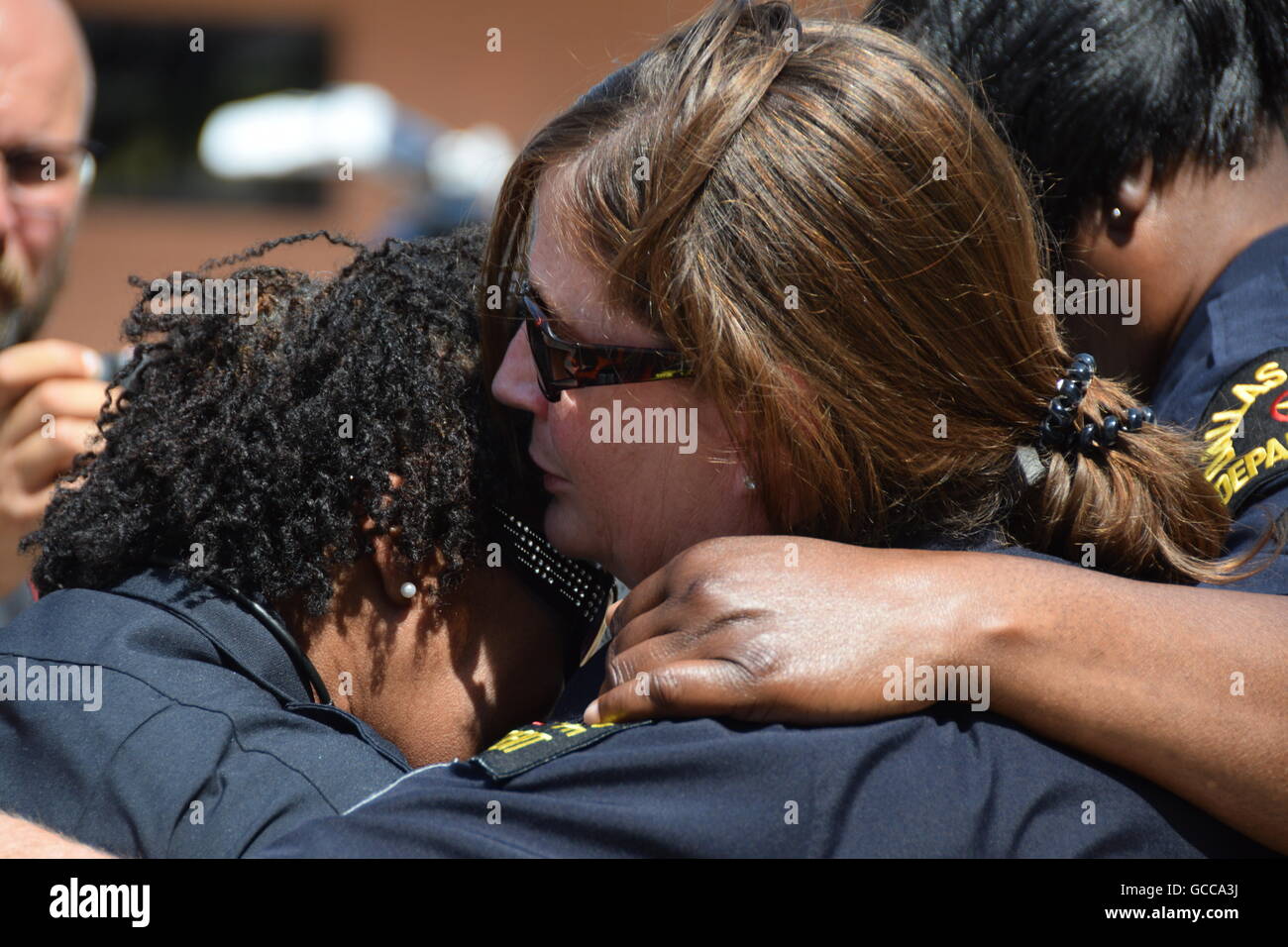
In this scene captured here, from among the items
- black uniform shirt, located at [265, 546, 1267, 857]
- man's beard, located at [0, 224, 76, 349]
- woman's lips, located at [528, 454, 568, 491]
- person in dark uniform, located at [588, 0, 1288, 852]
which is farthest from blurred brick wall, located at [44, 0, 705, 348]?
black uniform shirt, located at [265, 546, 1267, 857]

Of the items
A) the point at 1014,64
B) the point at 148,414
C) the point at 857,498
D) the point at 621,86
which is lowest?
the point at 857,498

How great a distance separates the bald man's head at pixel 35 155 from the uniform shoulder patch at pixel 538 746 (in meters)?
2.15

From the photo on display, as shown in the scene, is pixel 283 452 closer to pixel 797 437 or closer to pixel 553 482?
pixel 553 482

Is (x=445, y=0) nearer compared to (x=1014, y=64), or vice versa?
(x=1014, y=64)

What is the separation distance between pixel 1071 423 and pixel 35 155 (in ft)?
8.81

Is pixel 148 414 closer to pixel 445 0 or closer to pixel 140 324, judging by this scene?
→ pixel 140 324

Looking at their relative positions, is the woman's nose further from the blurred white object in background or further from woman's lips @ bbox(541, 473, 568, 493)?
the blurred white object in background

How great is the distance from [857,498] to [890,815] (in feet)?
1.70

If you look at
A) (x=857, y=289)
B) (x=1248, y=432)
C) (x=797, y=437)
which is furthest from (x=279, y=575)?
(x=1248, y=432)

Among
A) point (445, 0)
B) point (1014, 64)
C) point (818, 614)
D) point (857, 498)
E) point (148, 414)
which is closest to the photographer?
point (818, 614)

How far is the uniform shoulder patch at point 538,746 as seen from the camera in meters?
1.54

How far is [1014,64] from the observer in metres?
Result: 2.57

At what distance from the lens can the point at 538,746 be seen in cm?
159

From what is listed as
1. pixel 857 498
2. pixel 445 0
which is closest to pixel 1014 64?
pixel 857 498
